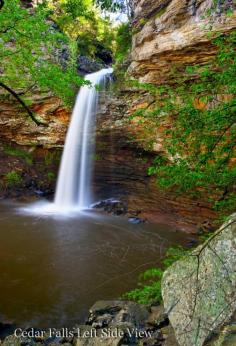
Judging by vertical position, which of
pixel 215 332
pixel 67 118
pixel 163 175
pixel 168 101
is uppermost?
pixel 67 118

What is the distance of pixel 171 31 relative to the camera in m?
10.8

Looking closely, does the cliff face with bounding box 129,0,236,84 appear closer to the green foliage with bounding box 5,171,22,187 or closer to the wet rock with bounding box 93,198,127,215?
the wet rock with bounding box 93,198,127,215

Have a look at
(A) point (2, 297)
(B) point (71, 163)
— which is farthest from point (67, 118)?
(A) point (2, 297)

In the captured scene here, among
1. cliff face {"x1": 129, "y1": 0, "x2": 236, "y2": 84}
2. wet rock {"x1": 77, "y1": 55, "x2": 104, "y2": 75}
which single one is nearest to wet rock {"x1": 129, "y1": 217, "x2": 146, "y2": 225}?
cliff face {"x1": 129, "y1": 0, "x2": 236, "y2": 84}

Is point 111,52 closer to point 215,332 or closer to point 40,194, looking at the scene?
point 40,194

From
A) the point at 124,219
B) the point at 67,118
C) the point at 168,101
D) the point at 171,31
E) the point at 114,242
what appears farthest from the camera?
the point at 67,118

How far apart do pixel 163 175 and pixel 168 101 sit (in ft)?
4.26

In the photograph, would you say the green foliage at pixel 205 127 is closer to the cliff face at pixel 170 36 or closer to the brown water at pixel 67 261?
the brown water at pixel 67 261

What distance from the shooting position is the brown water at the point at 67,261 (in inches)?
233

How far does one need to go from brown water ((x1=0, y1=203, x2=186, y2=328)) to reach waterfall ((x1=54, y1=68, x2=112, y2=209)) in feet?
8.33

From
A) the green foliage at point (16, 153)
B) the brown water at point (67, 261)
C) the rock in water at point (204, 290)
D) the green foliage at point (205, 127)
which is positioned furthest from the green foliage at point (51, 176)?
the rock in water at point (204, 290)

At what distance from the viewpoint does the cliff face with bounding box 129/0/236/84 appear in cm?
979

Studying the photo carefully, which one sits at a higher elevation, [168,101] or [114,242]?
[168,101]

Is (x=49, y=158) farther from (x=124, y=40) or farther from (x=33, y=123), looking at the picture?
(x=124, y=40)
